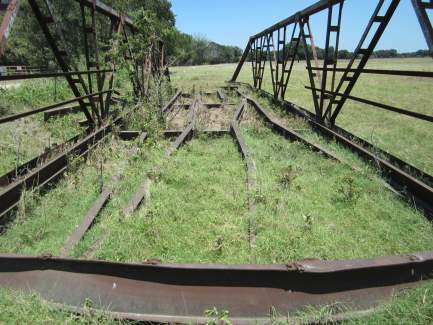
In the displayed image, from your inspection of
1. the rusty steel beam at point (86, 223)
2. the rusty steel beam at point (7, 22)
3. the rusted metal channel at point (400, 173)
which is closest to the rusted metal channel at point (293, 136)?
the rusted metal channel at point (400, 173)

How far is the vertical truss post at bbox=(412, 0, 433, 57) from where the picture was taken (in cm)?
370

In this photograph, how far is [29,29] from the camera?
37.9m

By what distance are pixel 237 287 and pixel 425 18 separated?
376cm

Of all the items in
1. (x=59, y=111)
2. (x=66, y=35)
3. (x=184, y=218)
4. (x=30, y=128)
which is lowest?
(x=184, y=218)

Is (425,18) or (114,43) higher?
(114,43)

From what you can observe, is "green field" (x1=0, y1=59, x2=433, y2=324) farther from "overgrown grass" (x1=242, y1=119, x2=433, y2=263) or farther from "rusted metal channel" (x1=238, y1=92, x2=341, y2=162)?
"rusted metal channel" (x1=238, y1=92, x2=341, y2=162)

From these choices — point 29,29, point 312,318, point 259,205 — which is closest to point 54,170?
point 259,205

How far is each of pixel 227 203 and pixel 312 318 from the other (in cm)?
181

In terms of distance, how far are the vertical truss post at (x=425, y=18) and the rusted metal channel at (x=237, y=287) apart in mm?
2775

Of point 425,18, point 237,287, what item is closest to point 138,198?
point 237,287

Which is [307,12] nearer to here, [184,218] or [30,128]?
[184,218]

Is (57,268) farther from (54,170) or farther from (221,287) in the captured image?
(54,170)

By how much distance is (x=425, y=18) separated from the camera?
149 inches

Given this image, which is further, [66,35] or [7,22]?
[66,35]
